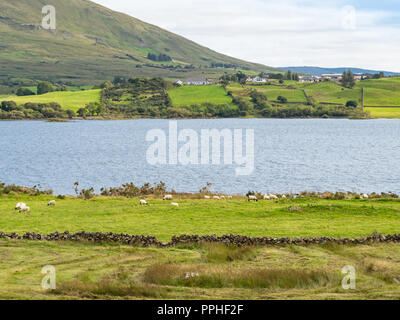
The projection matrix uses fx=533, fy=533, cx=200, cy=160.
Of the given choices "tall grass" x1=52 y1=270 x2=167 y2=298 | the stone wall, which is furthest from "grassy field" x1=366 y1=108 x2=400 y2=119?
"tall grass" x1=52 y1=270 x2=167 y2=298

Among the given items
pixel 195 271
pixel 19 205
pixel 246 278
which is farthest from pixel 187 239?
pixel 19 205

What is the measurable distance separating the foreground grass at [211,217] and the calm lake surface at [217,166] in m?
25.1

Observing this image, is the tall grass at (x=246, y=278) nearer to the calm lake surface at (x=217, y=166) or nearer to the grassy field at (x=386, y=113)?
the calm lake surface at (x=217, y=166)

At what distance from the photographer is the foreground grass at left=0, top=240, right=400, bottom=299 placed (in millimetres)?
15453

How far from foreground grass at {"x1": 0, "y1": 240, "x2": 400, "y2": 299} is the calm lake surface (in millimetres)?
37047

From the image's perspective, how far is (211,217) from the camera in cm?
2972

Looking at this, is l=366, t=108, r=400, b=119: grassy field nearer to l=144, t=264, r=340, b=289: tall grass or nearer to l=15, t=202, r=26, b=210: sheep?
l=15, t=202, r=26, b=210: sheep

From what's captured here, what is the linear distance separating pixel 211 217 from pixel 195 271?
460 inches

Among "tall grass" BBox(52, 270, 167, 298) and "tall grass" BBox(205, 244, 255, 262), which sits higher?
"tall grass" BBox(52, 270, 167, 298)

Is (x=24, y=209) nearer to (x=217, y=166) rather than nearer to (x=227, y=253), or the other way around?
(x=227, y=253)

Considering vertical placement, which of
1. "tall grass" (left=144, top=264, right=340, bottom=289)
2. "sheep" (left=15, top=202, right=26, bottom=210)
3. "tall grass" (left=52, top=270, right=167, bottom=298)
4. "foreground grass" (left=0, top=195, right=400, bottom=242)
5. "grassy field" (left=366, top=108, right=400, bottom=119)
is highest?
"grassy field" (left=366, top=108, right=400, bottom=119)

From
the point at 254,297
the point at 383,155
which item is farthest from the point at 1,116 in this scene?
the point at 254,297
